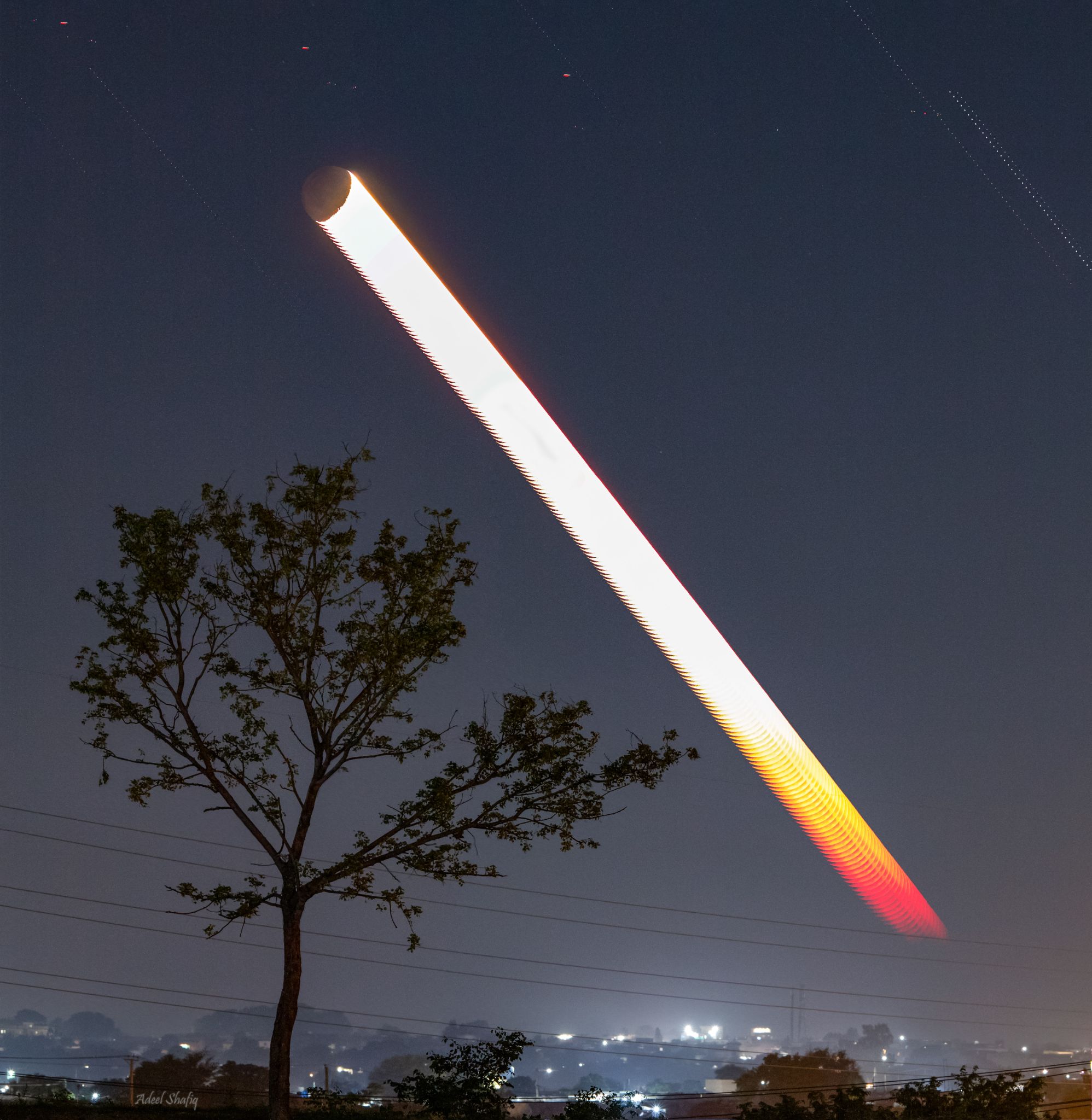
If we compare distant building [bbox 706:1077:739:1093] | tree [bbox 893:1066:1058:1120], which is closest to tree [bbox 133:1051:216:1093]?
tree [bbox 893:1066:1058:1120]

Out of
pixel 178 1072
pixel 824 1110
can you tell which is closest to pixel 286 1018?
pixel 824 1110

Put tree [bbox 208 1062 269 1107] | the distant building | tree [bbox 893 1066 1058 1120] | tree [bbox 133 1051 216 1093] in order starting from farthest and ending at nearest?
the distant building → tree [bbox 133 1051 216 1093] → tree [bbox 208 1062 269 1107] → tree [bbox 893 1066 1058 1120]

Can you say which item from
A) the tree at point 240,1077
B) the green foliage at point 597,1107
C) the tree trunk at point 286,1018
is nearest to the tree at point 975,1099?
the green foliage at point 597,1107

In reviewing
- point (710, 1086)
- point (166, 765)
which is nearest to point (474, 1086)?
point (166, 765)

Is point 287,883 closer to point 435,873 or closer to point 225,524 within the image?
point 435,873

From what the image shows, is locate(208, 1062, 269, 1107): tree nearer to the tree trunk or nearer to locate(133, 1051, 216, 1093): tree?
locate(133, 1051, 216, 1093): tree

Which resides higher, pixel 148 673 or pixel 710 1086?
pixel 148 673
